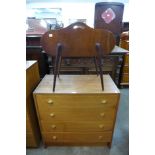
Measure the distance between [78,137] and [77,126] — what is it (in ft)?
0.47

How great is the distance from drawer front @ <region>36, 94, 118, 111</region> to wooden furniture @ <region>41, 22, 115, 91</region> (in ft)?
1.04

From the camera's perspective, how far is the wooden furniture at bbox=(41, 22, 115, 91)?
1.25 m

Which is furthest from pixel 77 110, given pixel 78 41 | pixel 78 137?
pixel 78 41

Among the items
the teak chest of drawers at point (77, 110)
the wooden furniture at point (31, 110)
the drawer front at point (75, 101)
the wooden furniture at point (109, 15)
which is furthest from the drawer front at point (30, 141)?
the wooden furniture at point (109, 15)

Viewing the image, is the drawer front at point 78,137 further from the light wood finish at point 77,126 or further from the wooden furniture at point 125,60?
the wooden furniture at point 125,60

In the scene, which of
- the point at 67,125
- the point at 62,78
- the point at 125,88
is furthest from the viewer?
the point at 125,88

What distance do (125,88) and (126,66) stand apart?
0.45m

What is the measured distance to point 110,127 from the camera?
1509mm

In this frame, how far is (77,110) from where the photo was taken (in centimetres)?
142

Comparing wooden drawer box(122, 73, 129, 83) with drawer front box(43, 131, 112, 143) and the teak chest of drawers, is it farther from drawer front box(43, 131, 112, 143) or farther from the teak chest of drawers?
drawer front box(43, 131, 112, 143)

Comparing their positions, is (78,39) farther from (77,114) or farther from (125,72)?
(125,72)

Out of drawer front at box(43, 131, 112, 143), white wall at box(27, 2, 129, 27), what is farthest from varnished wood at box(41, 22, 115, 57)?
white wall at box(27, 2, 129, 27)
